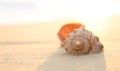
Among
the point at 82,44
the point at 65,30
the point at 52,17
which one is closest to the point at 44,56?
the point at 82,44

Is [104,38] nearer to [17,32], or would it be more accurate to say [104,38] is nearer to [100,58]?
[100,58]

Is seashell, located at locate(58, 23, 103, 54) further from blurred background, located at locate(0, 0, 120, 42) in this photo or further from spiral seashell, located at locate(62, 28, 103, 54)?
blurred background, located at locate(0, 0, 120, 42)

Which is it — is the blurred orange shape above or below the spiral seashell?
above

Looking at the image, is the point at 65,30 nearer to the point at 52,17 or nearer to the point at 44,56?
the point at 44,56

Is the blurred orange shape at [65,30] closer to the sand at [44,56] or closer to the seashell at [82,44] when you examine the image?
the sand at [44,56]

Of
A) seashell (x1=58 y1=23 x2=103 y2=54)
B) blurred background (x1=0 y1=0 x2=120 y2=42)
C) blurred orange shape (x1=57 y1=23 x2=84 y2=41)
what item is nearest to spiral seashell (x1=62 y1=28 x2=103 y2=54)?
seashell (x1=58 y1=23 x2=103 y2=54)
